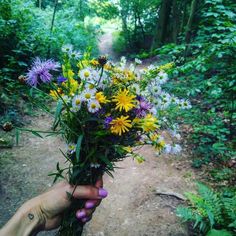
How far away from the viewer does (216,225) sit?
3.09m

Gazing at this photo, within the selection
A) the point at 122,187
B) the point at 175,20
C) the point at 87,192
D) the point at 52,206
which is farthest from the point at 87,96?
the point at 175,20

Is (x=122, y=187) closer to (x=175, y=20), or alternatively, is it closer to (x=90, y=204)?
(x=90, y=204)

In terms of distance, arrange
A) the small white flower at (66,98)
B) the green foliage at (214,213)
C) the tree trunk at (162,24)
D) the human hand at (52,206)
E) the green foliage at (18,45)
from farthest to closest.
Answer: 1. the tree trunk at (162,24)
2. the green foliage at (18,45)
3. the green foliage at (214,213)
4. the human hand at (52,206)
5. the small white flower at (66,98)

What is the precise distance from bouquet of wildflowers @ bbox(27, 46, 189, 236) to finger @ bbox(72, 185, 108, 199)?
51mm

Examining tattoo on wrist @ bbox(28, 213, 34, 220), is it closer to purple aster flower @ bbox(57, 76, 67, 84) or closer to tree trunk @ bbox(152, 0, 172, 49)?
purple aster flower @ bbox(57, 76, 67, 84)

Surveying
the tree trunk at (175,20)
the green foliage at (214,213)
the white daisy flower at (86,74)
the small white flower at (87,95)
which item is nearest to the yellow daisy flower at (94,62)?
the white daisy flower at (86,74)

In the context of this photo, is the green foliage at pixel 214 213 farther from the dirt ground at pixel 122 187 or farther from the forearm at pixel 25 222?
the forearm at pixel 25 222

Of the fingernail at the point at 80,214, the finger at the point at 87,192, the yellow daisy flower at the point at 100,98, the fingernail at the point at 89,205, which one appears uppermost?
the yellow daisy flower at the point at 100,98

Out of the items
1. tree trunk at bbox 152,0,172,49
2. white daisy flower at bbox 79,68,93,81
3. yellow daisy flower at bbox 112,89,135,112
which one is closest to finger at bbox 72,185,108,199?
yellow daisy flower at bbox 112,89,135,112

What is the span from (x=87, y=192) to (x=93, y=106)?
0.57m

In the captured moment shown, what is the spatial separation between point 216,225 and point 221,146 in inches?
59.8

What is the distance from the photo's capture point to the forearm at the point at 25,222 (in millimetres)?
1689

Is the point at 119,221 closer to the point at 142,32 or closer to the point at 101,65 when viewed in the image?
the point at 101,65

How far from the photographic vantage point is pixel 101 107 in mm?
1611
